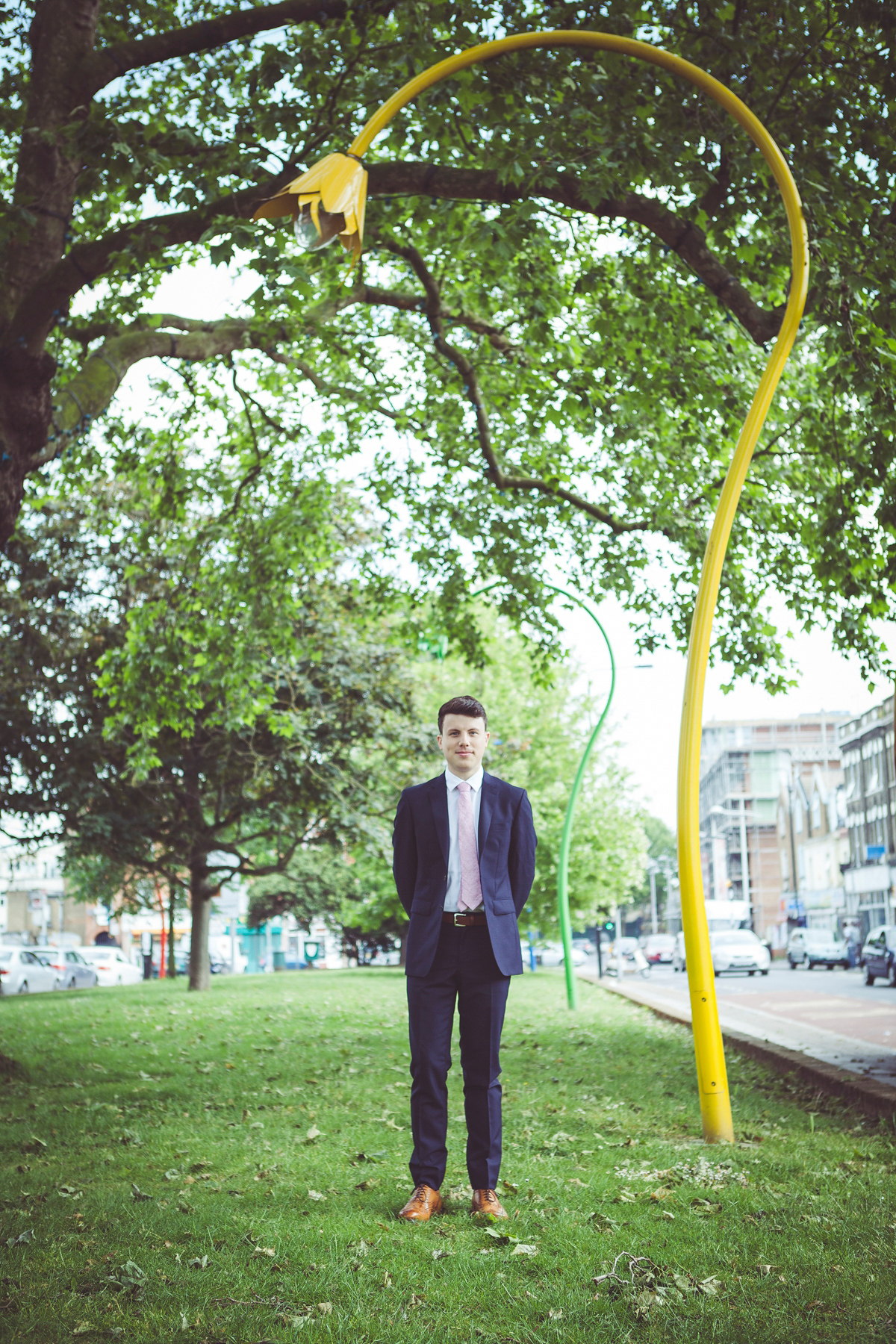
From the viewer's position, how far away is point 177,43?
317 inches

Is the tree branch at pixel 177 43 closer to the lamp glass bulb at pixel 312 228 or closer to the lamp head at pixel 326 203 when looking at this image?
the lamp head at pixel 326 203

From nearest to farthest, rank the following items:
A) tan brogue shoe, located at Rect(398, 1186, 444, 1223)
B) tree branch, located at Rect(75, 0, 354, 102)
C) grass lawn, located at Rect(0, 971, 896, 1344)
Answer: grass lawn, located at Rect(0, 971, 896, 1344) → tan brogue shoe, located at Rect(398, 1186, 444, 1223) → tree branch, located at Rect(75, 0, 354, 102)

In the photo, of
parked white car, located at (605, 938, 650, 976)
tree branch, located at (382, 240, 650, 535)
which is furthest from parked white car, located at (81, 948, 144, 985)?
tree branch, located at (382, 240, 650, 535)

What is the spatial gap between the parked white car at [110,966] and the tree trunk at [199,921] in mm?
13725

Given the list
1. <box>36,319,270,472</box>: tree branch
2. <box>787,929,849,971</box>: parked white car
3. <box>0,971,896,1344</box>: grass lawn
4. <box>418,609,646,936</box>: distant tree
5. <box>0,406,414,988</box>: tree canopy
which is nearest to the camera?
<box>0,971,896,1344</box>: grass lawn

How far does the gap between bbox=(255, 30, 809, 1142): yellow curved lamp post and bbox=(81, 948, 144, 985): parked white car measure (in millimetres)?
36002

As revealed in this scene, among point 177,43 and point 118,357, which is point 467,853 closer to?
point 177,43

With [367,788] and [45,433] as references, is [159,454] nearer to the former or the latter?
[45,433]

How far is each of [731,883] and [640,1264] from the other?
352 ft

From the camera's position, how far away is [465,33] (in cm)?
852

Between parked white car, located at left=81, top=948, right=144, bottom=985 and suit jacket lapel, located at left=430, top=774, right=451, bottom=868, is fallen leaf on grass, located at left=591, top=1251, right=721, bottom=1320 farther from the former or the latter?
parked white car, located at left=81, top=948, right=144, bottom=985

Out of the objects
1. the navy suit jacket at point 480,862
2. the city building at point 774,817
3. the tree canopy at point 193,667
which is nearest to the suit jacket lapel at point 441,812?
the navy suit jacket at point 480,862

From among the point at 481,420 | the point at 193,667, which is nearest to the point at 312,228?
the point at 481,420

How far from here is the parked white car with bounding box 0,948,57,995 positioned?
31.9m
